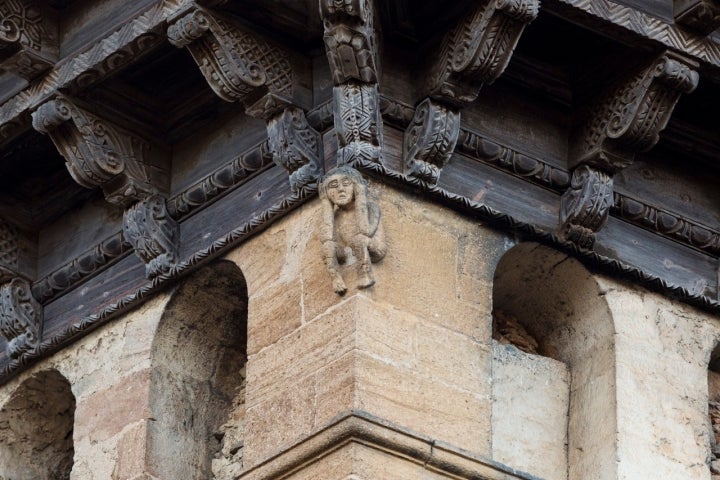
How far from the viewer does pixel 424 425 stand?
12203mm

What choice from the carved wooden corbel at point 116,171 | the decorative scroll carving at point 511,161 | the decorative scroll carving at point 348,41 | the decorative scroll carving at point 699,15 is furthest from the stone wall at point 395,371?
the decorative scroll carving at point 699,15

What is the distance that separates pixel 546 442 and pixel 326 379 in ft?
4.32

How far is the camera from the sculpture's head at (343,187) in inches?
491

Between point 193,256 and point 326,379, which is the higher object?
point 193,256

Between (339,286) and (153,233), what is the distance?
146cm

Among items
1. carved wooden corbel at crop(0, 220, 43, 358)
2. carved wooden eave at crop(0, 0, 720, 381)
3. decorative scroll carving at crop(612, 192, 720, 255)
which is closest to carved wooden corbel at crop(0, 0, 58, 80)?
carved wooden eave at crop(0, 0, 720, 381)

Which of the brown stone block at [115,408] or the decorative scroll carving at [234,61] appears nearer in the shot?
the decorative scroll carving at [234,61]

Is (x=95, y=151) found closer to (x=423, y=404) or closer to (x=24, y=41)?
(x=24, y=41)

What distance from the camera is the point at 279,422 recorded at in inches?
488

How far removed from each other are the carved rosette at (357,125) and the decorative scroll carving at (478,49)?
394 millimetres

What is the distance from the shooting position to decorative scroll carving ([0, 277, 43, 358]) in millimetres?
14117

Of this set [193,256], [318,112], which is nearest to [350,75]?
[318,112]

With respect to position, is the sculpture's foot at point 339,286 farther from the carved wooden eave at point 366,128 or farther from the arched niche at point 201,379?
the arched niche at point 201,379

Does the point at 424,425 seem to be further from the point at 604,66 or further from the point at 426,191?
the point at 604,66
